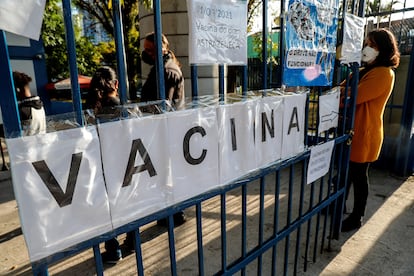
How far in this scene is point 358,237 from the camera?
9.36ft

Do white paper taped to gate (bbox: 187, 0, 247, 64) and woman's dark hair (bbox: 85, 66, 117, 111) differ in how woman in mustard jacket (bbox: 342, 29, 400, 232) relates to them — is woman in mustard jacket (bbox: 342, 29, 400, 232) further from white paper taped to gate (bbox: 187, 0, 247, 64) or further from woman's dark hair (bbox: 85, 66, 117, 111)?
woman's dark hair (bbox: 85, 66, 117, 111)

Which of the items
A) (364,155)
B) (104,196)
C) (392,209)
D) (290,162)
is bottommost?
(392,209)

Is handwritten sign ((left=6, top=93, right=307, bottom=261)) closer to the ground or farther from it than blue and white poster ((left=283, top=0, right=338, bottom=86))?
closer to the ground

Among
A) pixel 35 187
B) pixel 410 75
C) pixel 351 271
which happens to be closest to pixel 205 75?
pixel 410 75

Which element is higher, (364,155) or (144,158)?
(144,158)

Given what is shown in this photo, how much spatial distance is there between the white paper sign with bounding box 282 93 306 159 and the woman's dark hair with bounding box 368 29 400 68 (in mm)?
1208

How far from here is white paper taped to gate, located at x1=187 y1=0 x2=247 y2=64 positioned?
46.0 inches

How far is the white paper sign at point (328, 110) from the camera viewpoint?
2113 millimetres

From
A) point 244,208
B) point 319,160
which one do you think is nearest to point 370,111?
point 319,160

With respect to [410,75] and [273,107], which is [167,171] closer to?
[273,107]

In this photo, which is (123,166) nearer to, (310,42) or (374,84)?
(310,42)

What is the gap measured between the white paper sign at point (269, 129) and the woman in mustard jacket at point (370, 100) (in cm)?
134

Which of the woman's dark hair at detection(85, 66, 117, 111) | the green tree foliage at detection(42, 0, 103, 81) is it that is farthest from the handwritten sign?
the green tree foliage at detection(42, 0, 103, 81)

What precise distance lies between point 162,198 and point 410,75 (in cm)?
425
